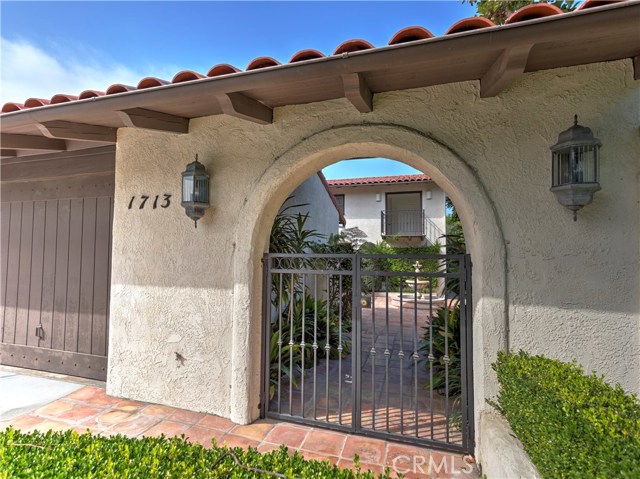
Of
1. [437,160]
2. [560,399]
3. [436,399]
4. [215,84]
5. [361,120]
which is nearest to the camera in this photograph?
[560,399]

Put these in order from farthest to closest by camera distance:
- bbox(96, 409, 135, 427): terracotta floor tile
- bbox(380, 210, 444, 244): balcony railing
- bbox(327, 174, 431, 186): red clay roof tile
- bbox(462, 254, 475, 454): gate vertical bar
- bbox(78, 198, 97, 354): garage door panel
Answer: bbox(380, 210, 444, 244): balcony railing
bbox(327, 174, 431, 186): red clay roof tile
bbox(78, 198, 97, 354): garage door panel
bbox(96, 409, 135, 427): terracotta floor tile
bbox(462, 254, 475, 454): gate vertical bar

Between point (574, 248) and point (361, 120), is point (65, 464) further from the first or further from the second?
point (574, 248)

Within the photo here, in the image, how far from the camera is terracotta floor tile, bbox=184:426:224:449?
11.2 ft

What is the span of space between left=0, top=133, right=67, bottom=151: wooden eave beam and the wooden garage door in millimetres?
579

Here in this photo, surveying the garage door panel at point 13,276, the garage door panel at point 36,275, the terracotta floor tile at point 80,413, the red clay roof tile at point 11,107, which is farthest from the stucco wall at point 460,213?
the garage door panel at point 13,276

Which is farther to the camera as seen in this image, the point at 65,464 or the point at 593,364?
the point at 593,364

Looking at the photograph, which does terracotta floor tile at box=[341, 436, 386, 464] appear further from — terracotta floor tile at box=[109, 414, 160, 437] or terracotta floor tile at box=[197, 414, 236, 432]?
terracotta floor tile at box=[109, 414, 160, 437]

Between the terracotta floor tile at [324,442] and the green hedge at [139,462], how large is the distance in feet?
5.66

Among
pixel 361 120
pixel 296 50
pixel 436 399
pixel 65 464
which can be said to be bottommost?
pixel 436 399

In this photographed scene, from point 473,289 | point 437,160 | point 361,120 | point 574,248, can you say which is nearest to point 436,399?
point 473,289

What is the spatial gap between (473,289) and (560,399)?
4.69 feet

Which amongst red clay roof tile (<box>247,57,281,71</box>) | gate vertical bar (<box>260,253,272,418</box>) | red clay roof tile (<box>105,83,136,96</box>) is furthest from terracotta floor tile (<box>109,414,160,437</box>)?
red clay roof tile (<box>247,57,281,71</box>)

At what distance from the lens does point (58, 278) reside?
5297 millimetres

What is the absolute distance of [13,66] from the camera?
412cm
